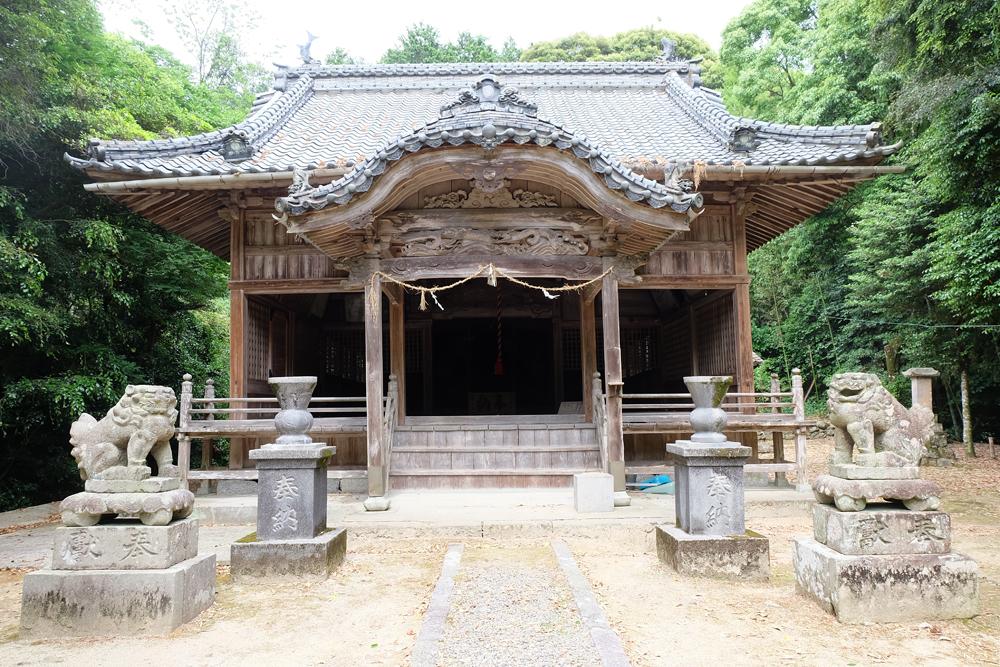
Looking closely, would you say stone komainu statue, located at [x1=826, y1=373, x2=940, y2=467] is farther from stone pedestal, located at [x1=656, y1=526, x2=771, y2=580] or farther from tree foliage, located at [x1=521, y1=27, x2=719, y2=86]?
tree foliage, located at [x1=521, y1=27, x2=719, y2=86]

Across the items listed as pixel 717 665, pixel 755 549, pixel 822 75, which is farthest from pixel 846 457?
pixel 822 75

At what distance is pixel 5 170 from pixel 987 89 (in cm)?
1527

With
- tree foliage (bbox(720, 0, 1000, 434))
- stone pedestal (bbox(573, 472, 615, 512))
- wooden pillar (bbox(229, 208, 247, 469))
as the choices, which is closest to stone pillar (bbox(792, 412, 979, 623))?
stone pedestal (bbox(573, 472, 615, 512))

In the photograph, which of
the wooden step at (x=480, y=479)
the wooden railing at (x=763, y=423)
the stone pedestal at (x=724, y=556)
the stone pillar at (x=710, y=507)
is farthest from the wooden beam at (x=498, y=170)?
the stone pedestal at (x=724, y=556)

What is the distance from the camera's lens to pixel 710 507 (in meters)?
5.46

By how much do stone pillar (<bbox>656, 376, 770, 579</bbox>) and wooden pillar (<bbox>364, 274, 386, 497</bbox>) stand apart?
3.85 m

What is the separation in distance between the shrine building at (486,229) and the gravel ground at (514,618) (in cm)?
297

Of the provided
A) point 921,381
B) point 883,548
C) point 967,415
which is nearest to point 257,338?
point 883,548

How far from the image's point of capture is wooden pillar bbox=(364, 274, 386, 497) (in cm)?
807

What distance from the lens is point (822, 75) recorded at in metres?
19.0

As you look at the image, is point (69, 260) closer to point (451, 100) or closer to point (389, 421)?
point (389, 421)

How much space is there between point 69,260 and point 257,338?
290 cm

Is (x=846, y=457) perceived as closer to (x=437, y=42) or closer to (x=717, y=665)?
(x=717, y=665)

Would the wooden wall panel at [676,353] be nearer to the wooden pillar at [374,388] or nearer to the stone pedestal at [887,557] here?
the wooden pillar at [374,388]
